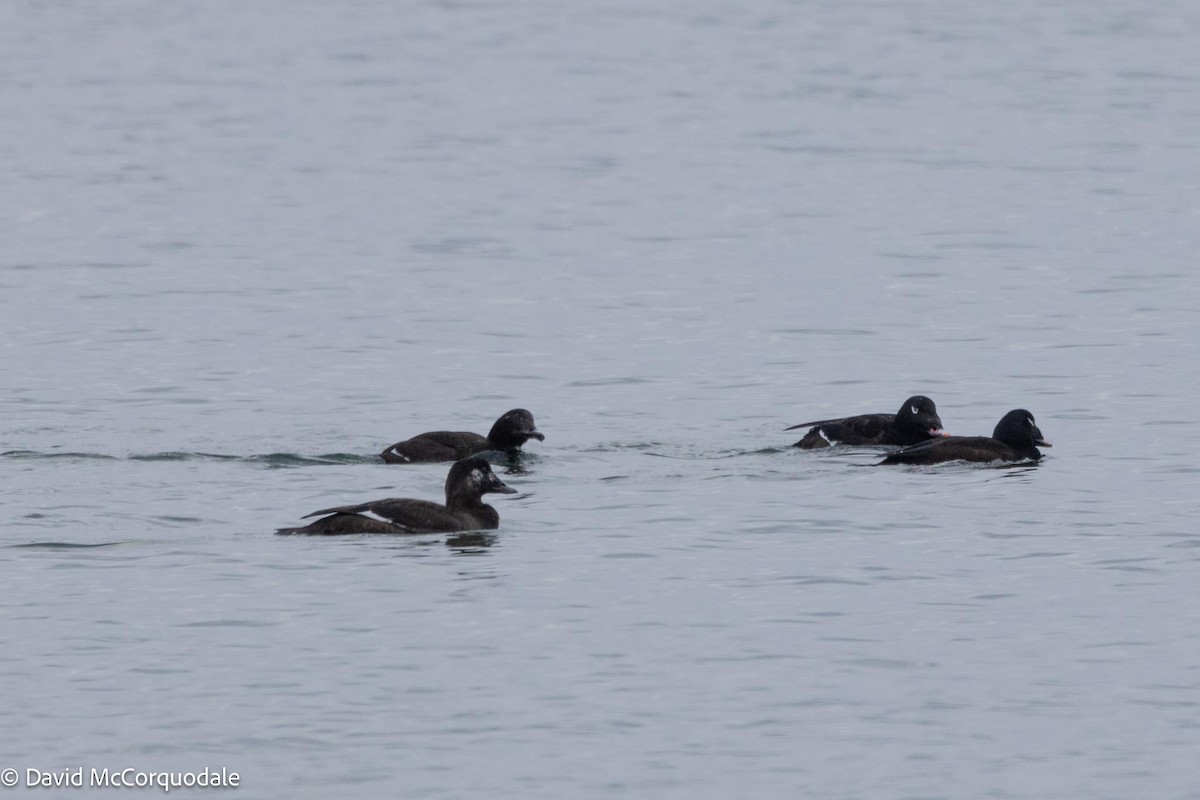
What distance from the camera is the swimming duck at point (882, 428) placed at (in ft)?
67.5

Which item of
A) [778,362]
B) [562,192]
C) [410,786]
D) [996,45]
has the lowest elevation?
[410,786]

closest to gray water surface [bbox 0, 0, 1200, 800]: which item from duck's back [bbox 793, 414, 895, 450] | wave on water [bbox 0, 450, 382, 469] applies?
wave on water [bbox 0, 450, 382, 469]

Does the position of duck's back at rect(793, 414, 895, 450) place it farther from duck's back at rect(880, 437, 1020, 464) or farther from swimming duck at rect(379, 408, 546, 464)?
swimming duck at rect(379, 408, 546, 464)

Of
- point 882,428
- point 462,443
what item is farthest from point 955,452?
point 462,443

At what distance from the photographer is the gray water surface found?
12.6 meters

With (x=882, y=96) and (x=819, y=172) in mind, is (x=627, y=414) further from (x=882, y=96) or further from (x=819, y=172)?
(x=882, y=96)

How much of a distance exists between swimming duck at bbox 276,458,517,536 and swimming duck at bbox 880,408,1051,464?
3840 millimetres

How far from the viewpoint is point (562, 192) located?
38.9 metres

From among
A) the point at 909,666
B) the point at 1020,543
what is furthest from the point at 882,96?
the point at 909,666

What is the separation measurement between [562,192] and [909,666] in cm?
2597

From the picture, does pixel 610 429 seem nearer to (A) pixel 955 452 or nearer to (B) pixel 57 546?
(A) pixel 955 452

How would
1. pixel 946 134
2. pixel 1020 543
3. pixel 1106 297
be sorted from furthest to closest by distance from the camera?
1. pixel 946 134
2. pixel 1106 297
3. pixel 1020 543

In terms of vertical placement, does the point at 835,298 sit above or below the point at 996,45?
below

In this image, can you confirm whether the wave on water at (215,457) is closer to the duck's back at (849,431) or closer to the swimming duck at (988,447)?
the duck's back at (849,431)
